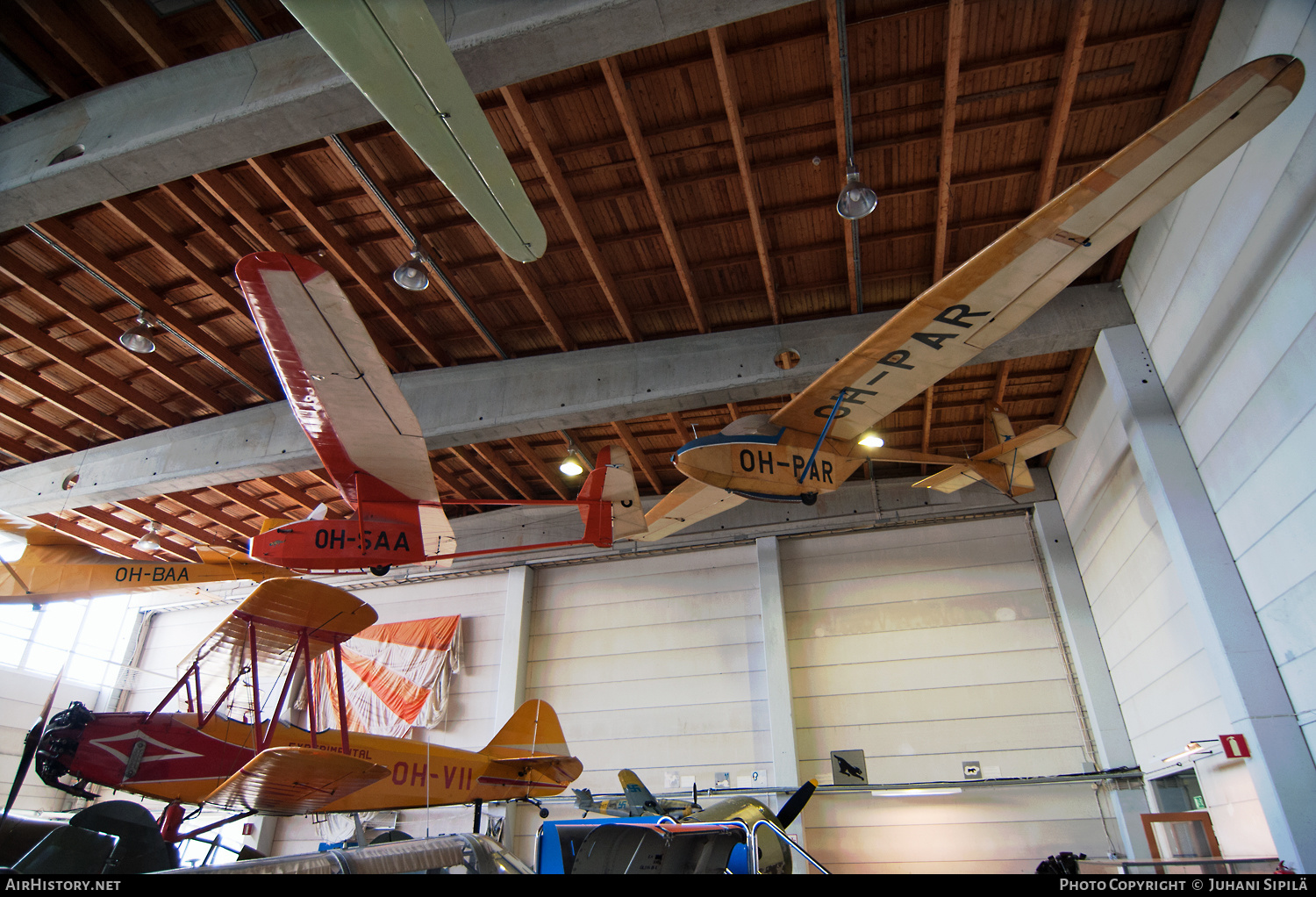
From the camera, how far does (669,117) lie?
703 cm

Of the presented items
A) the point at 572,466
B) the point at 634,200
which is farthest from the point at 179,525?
the point at 634,200

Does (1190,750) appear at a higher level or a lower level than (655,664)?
lower

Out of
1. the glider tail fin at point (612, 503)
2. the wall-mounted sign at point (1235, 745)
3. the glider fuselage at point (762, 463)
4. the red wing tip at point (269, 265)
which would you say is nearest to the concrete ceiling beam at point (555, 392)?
the glider tail fin at point (612, 503)

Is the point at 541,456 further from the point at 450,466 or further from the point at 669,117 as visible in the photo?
the point at 669,117

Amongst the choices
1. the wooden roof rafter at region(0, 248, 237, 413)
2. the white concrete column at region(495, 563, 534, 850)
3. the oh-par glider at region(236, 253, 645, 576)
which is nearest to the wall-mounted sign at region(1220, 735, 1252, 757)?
the oh-par glider at region(236, 253, 645, 576)

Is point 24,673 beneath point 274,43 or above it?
beneath

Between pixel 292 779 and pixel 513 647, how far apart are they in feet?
27.8

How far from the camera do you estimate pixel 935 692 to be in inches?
456

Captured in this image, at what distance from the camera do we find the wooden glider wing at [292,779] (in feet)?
16.1

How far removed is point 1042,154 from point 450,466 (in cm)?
1068

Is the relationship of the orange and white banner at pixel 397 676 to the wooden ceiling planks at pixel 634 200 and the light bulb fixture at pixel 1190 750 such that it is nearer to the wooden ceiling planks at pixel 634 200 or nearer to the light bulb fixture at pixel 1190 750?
the wooden ceiling planks at pixel 634 200

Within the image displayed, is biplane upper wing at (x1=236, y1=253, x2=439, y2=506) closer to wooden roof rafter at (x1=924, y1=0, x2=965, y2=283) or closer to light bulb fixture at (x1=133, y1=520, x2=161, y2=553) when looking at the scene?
wooden roof rafter at (x1=924, y1=0, x2=965, y2=283)

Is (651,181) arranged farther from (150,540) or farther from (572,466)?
(150,540)
